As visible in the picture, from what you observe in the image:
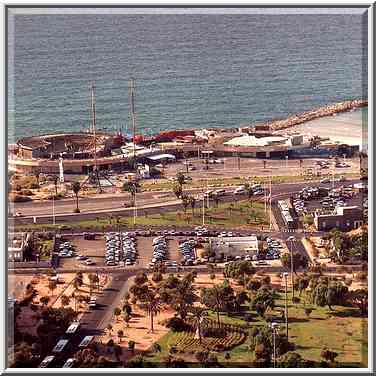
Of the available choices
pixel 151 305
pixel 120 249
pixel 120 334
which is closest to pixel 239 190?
pixel 120 249

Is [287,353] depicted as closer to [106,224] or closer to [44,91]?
[106,224]

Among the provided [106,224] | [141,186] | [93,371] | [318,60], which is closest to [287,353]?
[93,371]

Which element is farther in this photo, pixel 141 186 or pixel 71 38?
pixel 141 186

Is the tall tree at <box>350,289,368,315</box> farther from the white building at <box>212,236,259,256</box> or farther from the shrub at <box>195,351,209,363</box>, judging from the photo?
the shrub at <box>195,351,209,363</box>

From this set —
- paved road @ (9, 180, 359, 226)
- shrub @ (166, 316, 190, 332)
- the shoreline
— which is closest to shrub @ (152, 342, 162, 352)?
shrub @ (166, 316, 190, 332)

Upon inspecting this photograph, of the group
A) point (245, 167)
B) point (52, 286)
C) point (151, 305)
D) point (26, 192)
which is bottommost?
point (151, 305)

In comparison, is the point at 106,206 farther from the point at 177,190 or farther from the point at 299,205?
the point at 299,205

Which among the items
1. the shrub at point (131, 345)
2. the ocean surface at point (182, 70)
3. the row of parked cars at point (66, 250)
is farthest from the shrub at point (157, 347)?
the ocean surface at point (182, 70)
